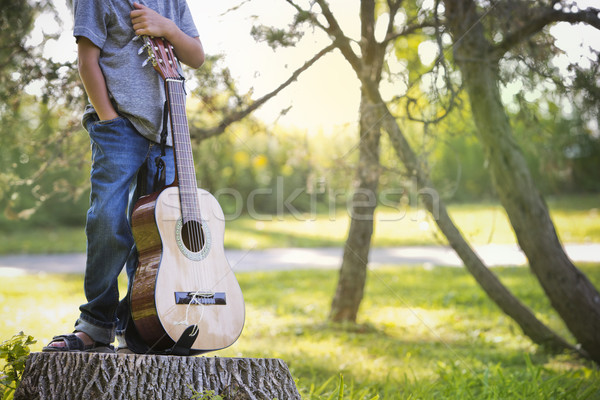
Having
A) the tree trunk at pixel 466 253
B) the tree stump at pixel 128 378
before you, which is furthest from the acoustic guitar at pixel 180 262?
the tree trunk at pixel 466 253

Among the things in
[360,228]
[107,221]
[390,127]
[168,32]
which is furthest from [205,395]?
[360,228]

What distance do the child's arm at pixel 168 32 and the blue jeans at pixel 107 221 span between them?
14.3 inches

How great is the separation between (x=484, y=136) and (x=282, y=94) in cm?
138

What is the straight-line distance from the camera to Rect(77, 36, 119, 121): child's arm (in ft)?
6.66

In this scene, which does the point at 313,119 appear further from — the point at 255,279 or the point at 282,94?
the point at 255,279

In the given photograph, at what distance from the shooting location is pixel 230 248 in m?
8.97

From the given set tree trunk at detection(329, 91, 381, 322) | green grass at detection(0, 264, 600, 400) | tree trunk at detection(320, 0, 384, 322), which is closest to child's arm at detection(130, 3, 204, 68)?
green grass at detection(0, 264, 600, 400)

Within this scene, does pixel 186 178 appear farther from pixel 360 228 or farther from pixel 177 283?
pixel 360 228

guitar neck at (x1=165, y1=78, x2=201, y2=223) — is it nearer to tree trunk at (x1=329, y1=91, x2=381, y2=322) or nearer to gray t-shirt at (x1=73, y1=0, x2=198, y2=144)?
gray t-shirt at (x1=73, y1=0, x2=198, y2=144)

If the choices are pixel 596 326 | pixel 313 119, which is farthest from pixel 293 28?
pixel 596 326

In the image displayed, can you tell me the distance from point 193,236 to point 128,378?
58cm

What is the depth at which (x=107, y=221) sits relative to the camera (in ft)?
6.83

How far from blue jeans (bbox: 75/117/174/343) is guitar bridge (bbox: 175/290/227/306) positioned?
30 cm

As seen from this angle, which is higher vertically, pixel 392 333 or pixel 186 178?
pixel 186 178
